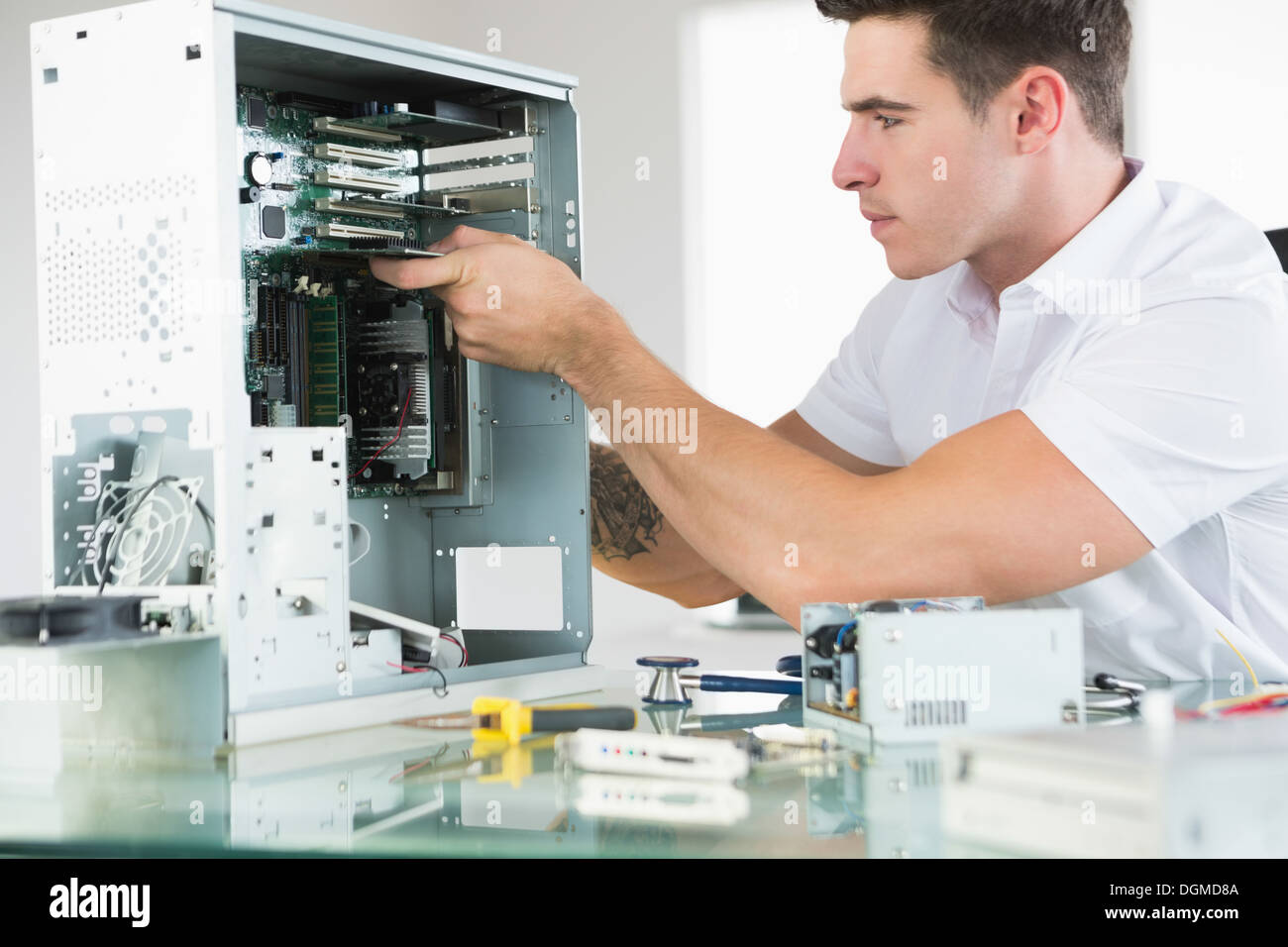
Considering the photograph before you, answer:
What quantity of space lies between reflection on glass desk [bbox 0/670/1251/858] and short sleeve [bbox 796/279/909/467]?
0.91m

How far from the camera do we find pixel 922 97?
4.79ft

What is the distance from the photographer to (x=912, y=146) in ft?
4.84

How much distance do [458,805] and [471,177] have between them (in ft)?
2.86

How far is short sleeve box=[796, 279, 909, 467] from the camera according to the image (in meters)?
1.94

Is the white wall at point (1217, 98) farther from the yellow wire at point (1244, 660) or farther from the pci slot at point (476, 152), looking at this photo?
the pci slot at point (476, 152)

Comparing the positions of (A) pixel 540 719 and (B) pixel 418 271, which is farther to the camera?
(B) pixel 418 271

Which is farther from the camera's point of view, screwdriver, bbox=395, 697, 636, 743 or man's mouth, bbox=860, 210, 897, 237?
man's mouth, bbox=860, 210, 897, 237

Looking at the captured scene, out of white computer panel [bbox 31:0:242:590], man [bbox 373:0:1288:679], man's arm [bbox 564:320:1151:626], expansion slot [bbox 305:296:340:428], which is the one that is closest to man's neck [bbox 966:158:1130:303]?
man [bbox 373:0:1288:679]

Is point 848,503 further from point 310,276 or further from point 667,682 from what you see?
point 310,276

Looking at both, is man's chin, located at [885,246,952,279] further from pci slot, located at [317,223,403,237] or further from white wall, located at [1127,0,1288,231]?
white wall, located at [1127,0,1288,231]

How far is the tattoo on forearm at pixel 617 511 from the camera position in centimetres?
180

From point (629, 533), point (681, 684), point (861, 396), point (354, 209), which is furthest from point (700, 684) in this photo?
point (861, 396)
